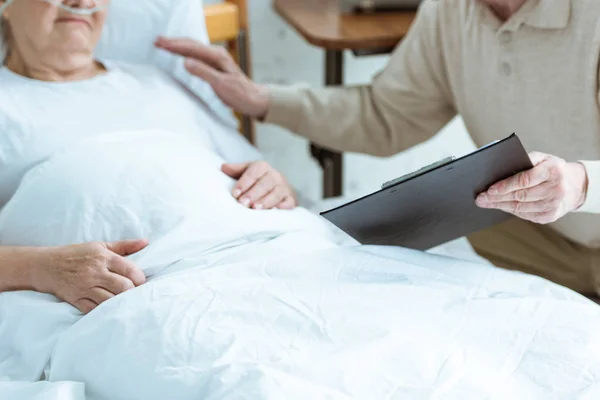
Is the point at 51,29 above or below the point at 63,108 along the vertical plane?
above

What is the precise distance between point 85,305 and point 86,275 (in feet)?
0.14

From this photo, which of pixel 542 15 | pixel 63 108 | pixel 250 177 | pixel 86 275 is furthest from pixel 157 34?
pixel 542 15

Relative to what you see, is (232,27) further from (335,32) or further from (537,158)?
(537,158)

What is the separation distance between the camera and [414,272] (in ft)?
3.29

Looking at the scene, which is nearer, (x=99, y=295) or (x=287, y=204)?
(x=99, y=295)

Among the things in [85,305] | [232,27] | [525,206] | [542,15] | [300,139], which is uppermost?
[542,15]

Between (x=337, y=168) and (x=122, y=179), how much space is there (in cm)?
80

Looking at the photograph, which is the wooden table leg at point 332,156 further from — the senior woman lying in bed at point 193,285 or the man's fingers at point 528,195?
the man's fingers at point 528,195

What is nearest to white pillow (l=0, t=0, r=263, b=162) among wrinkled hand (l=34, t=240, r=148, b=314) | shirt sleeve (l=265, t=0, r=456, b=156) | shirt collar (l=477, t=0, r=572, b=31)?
shirt sleeve (l=265, t=0, r=456, b=156)

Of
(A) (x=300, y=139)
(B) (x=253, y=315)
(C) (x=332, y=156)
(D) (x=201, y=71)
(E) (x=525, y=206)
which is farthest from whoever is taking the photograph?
(A) (x=300, y=139)

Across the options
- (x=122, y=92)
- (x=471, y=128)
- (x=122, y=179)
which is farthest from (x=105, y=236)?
(x=471, y=128)

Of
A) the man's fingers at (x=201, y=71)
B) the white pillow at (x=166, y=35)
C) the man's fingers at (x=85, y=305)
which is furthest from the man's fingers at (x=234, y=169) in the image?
the man's fingers at (x=85, y=305)

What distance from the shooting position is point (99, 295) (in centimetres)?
92

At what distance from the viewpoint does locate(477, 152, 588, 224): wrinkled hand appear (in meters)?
0.94
